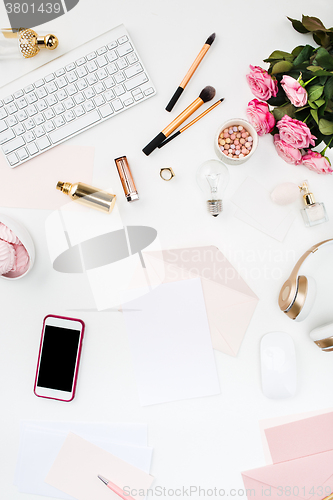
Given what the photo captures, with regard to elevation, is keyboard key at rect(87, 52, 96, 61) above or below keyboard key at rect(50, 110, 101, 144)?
above

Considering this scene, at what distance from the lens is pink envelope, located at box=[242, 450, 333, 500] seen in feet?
2.45

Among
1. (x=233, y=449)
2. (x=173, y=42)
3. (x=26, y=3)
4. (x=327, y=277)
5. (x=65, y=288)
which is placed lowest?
(x=233, y=449)

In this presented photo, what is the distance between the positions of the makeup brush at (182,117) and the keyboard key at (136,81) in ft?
0.37

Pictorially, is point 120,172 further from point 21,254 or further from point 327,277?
point 327,277

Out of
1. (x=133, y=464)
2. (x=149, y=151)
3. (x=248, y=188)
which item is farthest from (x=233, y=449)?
(x=149, y=151)

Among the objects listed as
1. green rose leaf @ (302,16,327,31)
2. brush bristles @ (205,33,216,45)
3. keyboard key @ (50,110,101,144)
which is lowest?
green rose leaf @ (302,16,327,31)

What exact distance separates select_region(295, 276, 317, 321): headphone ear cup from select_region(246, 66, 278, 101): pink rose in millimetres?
404

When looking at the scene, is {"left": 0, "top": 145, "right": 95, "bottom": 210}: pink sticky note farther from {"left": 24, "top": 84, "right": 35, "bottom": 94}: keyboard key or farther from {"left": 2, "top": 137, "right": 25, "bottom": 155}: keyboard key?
{"left": 24, "top": 84, "right": 35, "bottom": 94}: keyboard key

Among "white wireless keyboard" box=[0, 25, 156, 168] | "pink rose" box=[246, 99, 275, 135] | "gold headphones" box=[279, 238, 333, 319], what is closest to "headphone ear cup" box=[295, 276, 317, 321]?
"gold headphones" box=[279, 238, 333, 319]

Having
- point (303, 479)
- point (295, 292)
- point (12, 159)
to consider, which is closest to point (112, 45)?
point (12, 159)

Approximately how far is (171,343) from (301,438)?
37 cm

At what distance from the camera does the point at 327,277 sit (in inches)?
29.9

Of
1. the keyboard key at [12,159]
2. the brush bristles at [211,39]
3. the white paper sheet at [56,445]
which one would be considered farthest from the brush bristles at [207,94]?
the white paper sheet at [56,445]

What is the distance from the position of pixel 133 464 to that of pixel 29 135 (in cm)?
79
